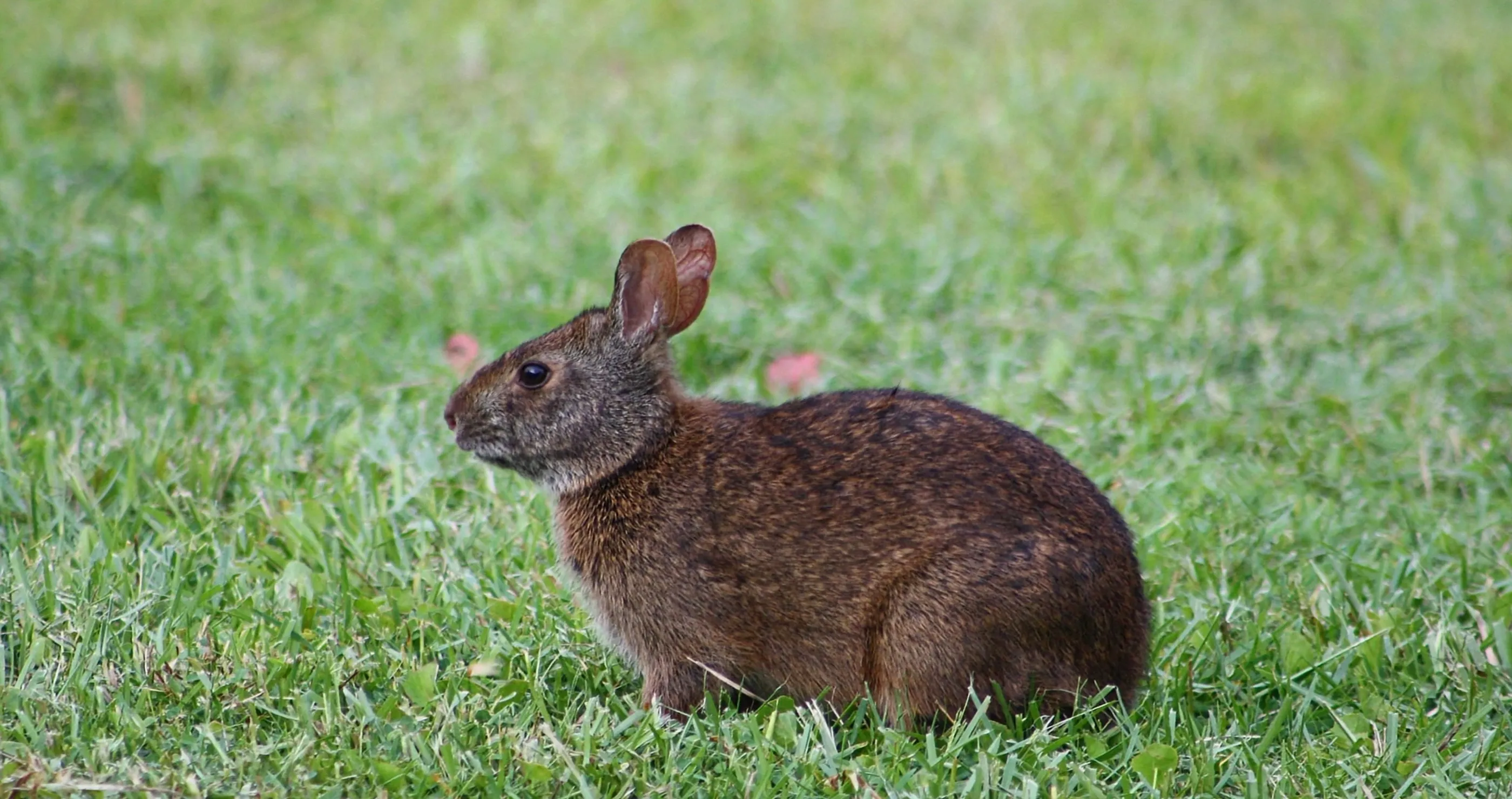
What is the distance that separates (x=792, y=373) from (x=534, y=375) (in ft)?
5.88

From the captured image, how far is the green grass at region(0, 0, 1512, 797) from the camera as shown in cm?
339

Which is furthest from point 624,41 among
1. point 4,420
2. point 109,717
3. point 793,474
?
point 109,717

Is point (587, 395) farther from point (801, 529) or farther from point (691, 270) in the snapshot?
point (801, 529)

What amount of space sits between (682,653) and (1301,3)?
7750 mm

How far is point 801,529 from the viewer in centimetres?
357

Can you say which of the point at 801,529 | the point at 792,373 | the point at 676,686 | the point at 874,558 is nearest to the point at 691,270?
the point at 801,529

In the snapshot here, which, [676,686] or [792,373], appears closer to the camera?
[676,686]

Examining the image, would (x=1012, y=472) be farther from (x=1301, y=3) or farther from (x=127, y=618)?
(x=1301, y=3)

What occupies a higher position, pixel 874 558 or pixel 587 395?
pixel 587 395

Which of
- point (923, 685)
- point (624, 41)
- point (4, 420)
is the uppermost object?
point (624, 41)

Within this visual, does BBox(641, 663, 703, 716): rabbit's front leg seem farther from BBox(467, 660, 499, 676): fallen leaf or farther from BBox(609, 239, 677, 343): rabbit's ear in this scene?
BBox(609, 239, 677, 343): rabbit's ear

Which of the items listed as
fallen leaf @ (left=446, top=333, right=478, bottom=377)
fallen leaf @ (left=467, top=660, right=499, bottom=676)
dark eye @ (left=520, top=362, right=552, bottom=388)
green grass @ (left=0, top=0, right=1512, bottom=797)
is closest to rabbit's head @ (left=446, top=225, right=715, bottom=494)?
dark eye @ (left=520, top=362, right=552, bottom=388)

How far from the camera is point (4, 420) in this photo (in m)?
4.50

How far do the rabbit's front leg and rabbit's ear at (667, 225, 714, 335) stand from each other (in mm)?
821
